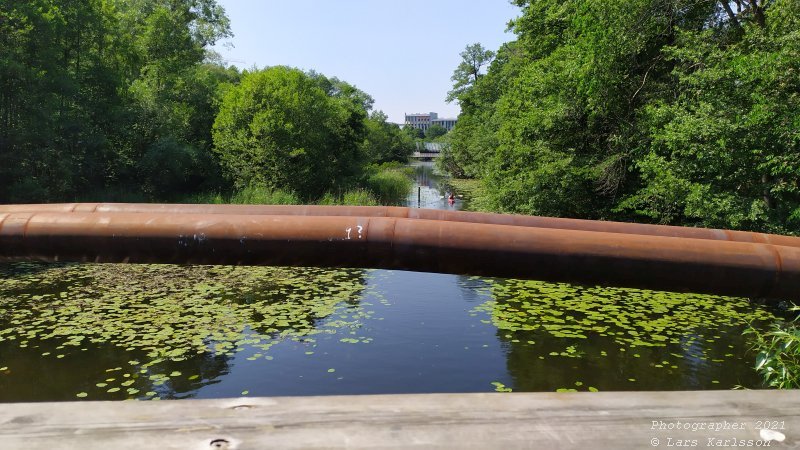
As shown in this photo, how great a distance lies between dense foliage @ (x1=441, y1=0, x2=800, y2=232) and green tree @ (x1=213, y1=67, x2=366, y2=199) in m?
11.1

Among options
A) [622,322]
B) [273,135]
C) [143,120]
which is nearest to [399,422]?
[622,322]

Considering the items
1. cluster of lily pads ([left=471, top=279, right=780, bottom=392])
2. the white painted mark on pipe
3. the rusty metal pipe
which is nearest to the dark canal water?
cluster of lily pads ([left=471, top=279, right=780, bottom=392])

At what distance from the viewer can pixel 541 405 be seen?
3.44 ft

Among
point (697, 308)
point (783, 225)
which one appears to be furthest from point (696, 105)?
point (697, 308)

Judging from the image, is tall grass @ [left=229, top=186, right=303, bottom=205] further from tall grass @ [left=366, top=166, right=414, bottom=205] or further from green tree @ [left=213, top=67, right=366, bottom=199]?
tall grass @ [left=366, top=166, right=414, bottom=205]

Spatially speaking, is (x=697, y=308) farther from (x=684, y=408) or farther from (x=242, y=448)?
(x=242, y=448)

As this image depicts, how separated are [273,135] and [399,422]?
26021mm

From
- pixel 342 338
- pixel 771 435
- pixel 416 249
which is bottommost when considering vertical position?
pixel 342 338

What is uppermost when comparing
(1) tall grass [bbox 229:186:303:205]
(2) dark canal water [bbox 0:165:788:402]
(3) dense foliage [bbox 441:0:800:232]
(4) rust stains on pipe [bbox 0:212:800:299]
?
(3) dense foliage [bbox 441:0:800:232]

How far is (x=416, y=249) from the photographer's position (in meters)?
1.66

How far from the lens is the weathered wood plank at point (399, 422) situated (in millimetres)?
917

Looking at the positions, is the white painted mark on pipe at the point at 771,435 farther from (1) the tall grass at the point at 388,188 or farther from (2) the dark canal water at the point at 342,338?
(1) the tall grass at the point at 388,188

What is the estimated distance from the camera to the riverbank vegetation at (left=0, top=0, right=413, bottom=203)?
19.6m

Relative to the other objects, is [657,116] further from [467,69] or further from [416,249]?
[467,69]
